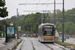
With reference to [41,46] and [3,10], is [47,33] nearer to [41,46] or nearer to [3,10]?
[41,46]

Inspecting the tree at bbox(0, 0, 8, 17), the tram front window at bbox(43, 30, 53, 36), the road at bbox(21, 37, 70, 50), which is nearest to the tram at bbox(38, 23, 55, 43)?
the tram front window at bbox(43, 30, 53, 36)

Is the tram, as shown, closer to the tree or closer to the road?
the road

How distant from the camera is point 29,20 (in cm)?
9700

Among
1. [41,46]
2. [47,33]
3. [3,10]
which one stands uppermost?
[3,10]

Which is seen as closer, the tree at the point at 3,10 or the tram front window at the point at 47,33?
the tree at the point at 3,10

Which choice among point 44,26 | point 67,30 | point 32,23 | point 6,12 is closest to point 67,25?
point 67,30

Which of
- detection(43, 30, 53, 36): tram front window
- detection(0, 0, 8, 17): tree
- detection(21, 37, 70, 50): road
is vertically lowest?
detection(21, 37, 70, 50): road

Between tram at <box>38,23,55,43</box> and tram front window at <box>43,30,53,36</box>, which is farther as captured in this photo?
tram front window at <box>43,30,53,36</box>

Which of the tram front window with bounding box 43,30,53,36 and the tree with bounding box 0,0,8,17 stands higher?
the tree with bounding box 0,0,8,17

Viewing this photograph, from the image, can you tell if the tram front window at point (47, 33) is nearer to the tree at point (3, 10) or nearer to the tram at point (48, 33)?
the tram at point (48, 33)

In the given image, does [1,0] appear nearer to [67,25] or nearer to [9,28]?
[9,28]

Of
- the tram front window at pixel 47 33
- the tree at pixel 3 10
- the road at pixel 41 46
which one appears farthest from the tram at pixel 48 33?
the tree at pixel 3 10

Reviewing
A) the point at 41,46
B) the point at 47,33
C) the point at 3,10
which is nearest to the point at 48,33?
the point at 47,33

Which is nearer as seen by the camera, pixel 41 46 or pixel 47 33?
pixel 41 46
